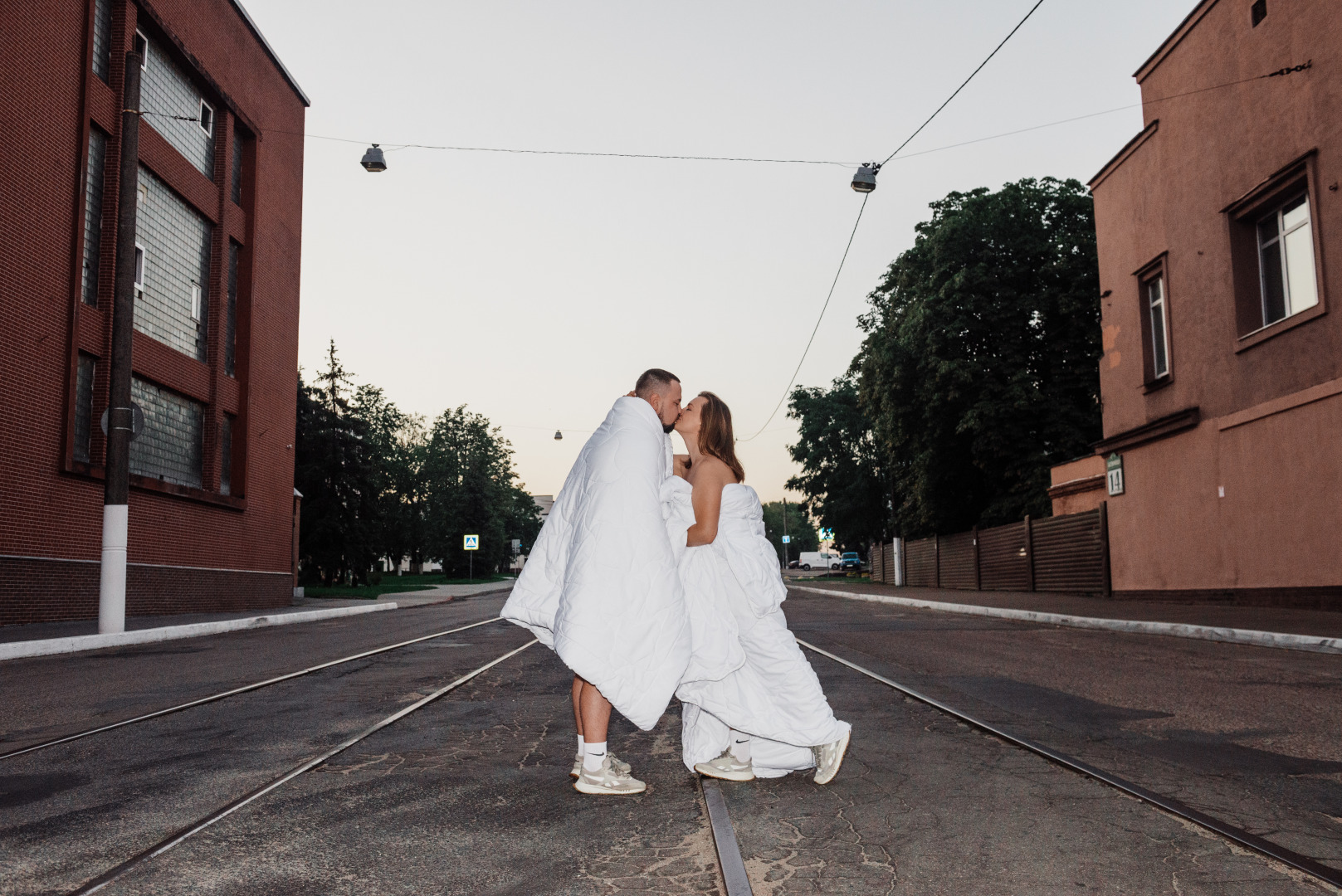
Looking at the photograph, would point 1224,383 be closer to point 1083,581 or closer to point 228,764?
point 1083,581

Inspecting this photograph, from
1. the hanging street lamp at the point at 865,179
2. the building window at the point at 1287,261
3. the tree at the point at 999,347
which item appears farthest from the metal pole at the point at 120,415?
the tree at the point at 999,347

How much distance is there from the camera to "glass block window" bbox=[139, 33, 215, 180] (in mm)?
20781

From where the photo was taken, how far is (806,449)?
2228 inches

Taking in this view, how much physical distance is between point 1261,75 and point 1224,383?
4.85 metres

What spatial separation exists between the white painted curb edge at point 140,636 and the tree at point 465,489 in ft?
184

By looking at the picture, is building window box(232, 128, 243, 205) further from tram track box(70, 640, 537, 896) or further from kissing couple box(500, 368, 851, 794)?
kissing couple box(500, 368, 851, 794)

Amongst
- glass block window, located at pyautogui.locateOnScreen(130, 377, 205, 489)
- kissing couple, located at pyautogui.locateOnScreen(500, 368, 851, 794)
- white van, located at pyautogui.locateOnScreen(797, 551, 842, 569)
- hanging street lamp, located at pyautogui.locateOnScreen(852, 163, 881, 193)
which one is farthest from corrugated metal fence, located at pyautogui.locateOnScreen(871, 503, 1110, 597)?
white van, located at pyautogui.locateOnScreen(797, 551, 842, 569)

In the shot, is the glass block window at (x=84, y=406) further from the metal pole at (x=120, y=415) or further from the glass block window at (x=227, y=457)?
the glass block window at (x=227, y=457)

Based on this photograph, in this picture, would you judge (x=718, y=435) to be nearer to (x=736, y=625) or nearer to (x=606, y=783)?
(x=736, y=625)

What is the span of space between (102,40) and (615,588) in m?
19.2

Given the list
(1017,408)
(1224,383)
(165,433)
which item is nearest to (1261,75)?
(1224,383)

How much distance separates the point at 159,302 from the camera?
832 inches

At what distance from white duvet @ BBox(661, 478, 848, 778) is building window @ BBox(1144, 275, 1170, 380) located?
18313 mm

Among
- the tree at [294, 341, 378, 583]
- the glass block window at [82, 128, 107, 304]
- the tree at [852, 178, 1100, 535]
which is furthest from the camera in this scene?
the tree at [294, 341, 378, 583]
